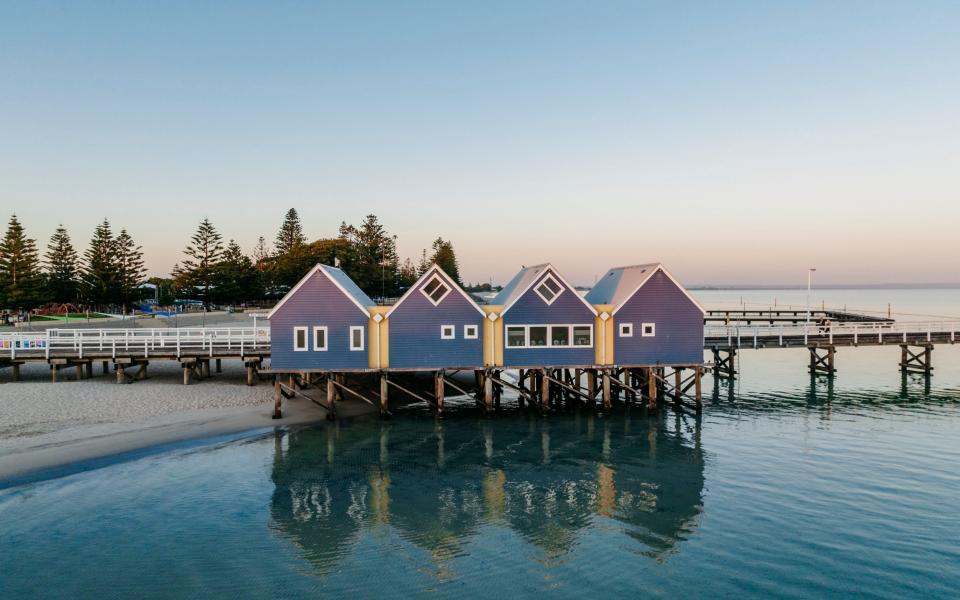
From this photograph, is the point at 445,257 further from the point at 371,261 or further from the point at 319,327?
the point at 319,327

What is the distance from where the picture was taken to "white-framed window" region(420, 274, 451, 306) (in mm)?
31141

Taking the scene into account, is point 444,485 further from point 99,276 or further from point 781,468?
point 99,276

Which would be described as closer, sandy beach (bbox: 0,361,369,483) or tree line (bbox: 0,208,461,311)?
sandy beach (bbox: 0,361,369,483)

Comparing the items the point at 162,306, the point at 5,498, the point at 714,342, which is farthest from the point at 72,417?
the point at 162,306

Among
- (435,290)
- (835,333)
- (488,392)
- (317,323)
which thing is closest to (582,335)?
(488,392)

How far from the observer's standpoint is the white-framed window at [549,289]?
32.0 meters

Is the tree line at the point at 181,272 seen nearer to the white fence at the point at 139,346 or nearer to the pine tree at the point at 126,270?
the pine tree at the point at 126,270

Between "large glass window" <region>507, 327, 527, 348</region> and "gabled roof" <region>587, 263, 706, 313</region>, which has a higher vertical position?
"gabled roof" <region>587, 263, 706, 313</region>

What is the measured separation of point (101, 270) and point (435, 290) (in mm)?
72728

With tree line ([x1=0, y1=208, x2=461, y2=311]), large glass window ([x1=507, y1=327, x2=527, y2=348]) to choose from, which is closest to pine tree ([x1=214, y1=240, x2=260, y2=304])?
tree line ([x1=0, y1=208, x2=461, y2=311])

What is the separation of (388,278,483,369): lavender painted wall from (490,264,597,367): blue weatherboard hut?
198 centimetres

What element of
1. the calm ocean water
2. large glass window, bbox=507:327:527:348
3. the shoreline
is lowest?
the calm ocean water

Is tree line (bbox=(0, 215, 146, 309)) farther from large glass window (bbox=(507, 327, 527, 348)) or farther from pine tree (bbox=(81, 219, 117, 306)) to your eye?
large glass window (bbox=(507, 327, 527, 348))

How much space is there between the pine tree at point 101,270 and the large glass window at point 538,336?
7498 centimetres
